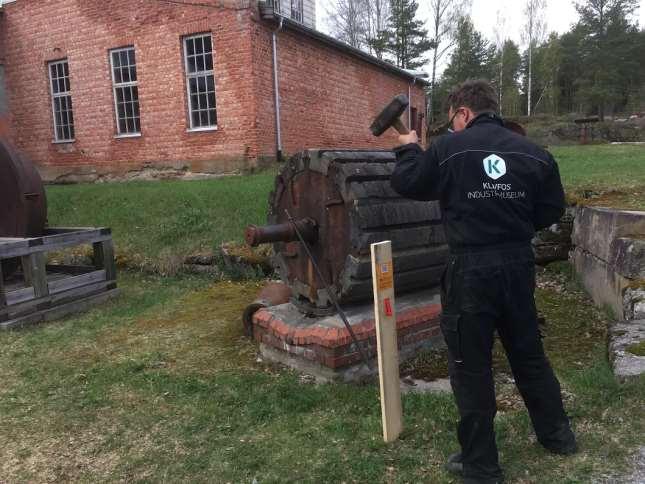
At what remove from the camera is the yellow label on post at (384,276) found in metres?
2.87

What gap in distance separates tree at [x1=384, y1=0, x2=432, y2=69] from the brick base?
38.3 m

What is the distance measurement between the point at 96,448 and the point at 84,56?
13924 mm

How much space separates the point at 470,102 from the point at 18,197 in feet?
19.7

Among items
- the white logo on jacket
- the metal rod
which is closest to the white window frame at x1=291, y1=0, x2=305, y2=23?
the metal rod

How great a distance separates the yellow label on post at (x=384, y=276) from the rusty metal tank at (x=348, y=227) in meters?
0.76

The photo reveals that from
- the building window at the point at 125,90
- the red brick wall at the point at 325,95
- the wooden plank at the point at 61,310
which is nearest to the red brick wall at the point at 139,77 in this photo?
the building window at the point at 125,90

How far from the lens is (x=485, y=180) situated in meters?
2.42

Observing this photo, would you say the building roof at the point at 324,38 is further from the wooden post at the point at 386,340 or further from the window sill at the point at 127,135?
the wooden post at the point at 386,340

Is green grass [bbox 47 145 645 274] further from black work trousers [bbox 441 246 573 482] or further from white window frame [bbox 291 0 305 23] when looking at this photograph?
white window frame [bbox 291 0 305 23]

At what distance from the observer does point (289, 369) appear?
4105mm

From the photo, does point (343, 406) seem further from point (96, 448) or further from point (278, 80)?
point (278, 80)

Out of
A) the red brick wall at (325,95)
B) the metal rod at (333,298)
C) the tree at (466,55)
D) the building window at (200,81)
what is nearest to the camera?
the metal rod at (333,298)

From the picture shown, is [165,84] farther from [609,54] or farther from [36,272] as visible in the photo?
[609,54]

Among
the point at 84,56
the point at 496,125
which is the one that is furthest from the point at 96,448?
the point at 84,56
